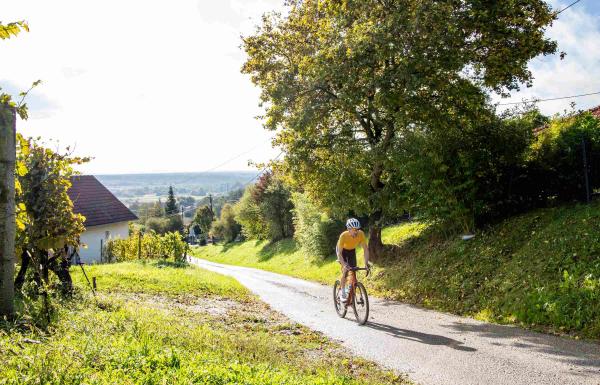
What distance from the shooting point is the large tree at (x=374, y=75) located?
12625mm

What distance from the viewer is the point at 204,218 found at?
268ft

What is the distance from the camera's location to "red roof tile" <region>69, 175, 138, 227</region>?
106ft

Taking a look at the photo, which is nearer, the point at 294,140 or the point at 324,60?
the point at 324,60

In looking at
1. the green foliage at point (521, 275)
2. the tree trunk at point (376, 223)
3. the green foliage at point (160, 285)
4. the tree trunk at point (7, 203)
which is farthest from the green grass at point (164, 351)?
the tree trunk at point (376, 223)

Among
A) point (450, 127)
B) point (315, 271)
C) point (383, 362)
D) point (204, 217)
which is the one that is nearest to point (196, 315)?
point (383, 362)

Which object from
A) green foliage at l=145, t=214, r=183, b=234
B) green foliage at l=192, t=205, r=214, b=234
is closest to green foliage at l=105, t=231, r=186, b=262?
green foliage at l=192, t=205, r=214, b=234

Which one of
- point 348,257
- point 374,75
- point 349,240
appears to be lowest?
point 348,257

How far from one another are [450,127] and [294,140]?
546 centimetres

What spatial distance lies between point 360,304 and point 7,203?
6956mm

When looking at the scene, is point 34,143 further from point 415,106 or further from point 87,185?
point 87,185

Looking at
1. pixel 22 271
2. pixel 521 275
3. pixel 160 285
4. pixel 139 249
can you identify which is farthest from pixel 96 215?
pixel 521 275

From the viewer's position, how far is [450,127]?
14016 millimetres

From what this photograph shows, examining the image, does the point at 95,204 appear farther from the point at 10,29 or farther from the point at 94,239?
the point at 10,29

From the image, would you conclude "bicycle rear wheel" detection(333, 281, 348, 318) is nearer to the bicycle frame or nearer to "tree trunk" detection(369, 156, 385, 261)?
the bicycle frame
